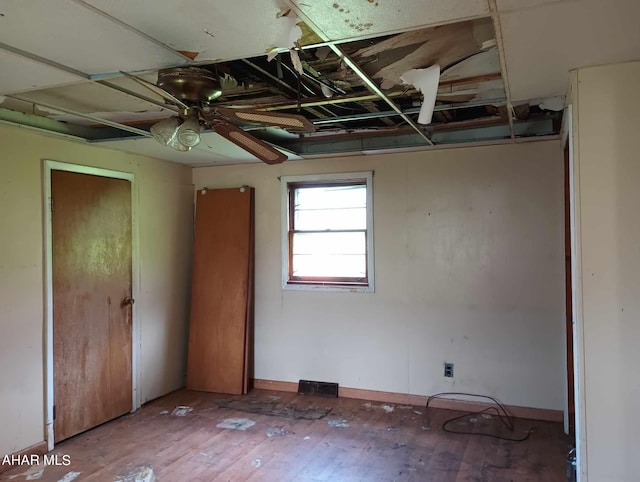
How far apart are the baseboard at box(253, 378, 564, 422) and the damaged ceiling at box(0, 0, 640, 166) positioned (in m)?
2.27

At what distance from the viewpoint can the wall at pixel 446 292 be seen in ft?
12.7

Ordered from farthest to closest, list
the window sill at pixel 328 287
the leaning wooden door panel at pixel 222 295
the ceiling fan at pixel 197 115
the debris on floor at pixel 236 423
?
the leaning wooden door panel at pixel 222 295
the window sill at pixel 328 287
the debris on floor at pixel 236 423
the ceiling fan at pixel 197 115

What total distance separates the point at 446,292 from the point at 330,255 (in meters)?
1.16

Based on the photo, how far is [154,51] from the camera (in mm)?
1963

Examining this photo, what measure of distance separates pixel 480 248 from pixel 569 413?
141cm

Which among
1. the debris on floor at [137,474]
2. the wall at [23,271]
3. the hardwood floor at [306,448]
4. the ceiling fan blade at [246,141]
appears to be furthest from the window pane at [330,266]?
the debris on floor at [137,474]

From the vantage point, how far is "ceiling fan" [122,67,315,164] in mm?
2160

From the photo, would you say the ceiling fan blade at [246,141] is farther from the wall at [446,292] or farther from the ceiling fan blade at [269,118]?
the wall at [446,292]

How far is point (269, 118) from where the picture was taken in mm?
2129

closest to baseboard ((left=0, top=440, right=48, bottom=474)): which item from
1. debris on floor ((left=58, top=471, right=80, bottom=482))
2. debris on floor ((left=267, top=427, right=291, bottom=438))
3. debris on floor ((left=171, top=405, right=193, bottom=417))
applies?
debris on floor ((left=58, top=471, right=80, bottom=482))

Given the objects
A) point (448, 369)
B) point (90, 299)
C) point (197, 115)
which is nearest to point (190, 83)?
point (197, 115)

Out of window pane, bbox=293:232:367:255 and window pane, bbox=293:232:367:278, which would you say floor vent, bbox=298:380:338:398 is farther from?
window pane, bbox=293:232:367:255

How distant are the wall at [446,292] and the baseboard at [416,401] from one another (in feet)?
0.18

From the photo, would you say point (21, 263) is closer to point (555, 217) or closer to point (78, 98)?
point (78, 98)
